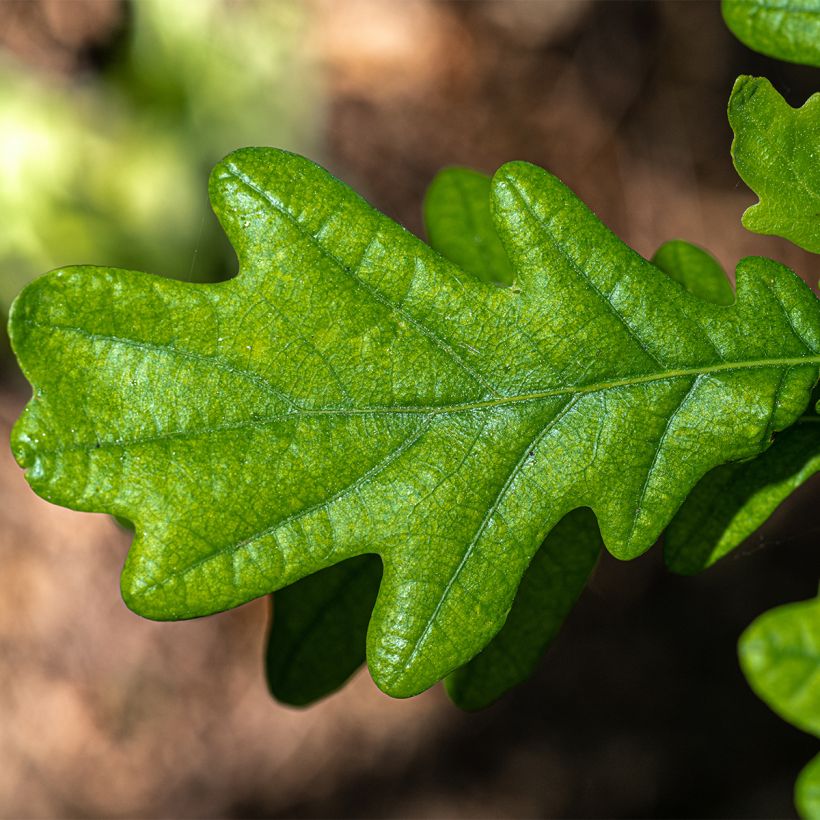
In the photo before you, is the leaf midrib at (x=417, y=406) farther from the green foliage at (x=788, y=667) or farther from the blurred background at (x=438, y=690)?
the blurred background at (x=438, y=690)

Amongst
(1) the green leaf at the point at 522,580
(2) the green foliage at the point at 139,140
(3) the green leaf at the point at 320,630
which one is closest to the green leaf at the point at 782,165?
(1) the green leaf at the point at 522,580

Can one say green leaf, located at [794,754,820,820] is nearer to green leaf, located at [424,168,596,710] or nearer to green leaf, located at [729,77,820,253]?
green leaf, located at [424,168,596,710]

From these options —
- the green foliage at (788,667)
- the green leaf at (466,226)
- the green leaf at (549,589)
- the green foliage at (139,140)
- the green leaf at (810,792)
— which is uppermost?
the green foliage at (139,140)

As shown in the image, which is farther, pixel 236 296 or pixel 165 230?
pixel 165 230

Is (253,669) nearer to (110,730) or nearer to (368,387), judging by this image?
(110,730)

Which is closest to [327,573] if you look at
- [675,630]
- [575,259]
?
[575,259]

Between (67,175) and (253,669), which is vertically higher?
(67,175)
